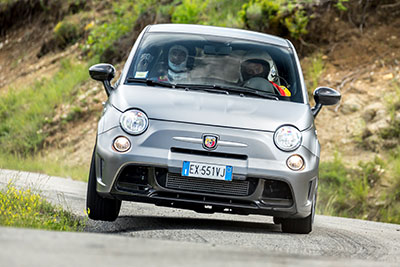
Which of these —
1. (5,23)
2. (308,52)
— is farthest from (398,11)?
(5,23)

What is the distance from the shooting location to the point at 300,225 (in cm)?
740

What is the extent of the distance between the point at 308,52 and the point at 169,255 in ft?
48.3

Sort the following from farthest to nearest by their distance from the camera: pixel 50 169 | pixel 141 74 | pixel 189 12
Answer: pixel 189 12, pixel 50 169, pixel 141 74

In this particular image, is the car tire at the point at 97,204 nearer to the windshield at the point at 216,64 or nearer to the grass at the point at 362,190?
the windshield at the point at 216,64

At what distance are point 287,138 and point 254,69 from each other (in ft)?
4.28

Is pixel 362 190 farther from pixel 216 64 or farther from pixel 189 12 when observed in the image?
pixel 189 12

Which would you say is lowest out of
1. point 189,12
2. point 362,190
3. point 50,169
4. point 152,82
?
point 50,169

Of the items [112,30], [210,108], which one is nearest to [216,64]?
[210,108]

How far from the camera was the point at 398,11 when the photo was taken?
18234mm

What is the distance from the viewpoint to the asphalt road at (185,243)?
4.08 m

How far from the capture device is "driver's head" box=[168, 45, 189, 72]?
304 inches

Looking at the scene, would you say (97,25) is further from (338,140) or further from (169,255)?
(169,255)

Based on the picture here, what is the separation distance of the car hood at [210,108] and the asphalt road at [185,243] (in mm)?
931

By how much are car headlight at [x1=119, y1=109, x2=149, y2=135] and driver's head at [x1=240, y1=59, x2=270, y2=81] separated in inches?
57.8
